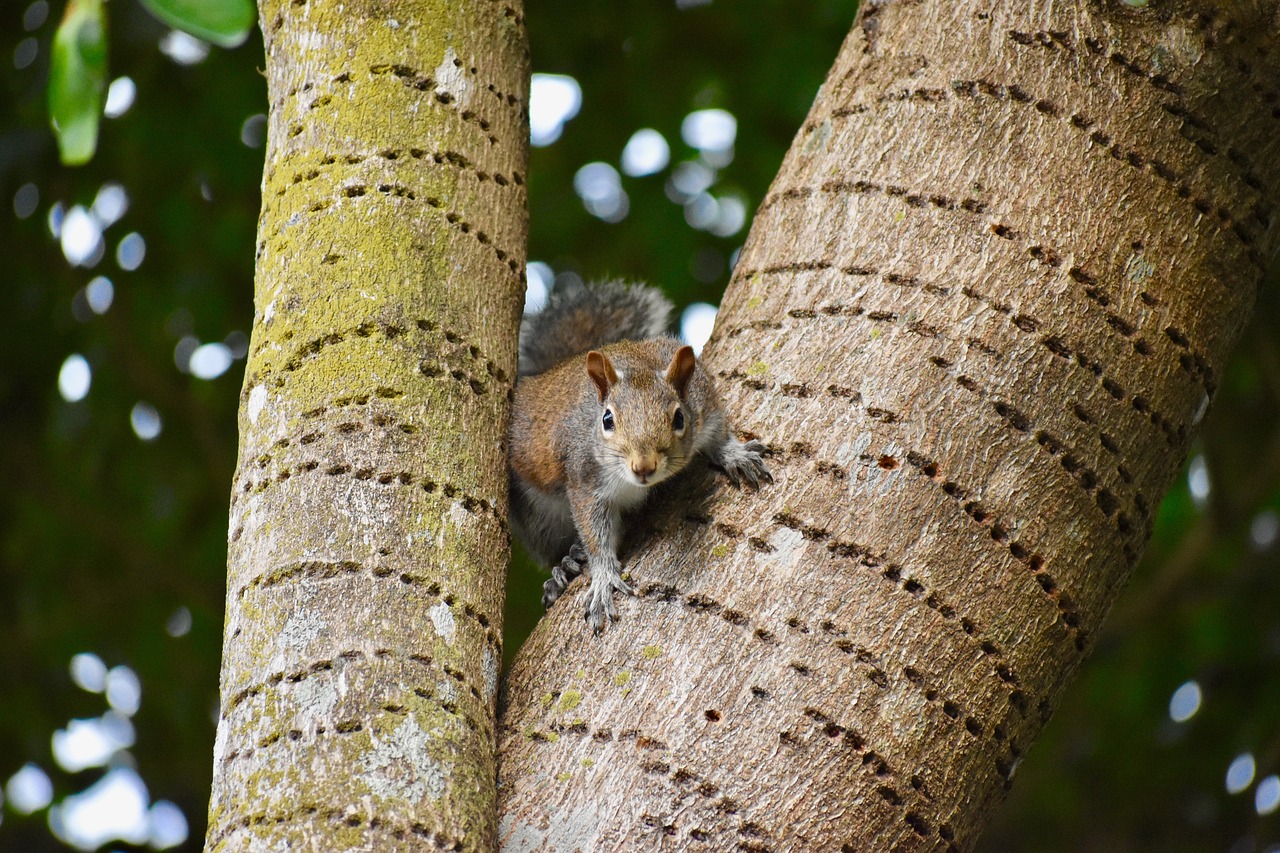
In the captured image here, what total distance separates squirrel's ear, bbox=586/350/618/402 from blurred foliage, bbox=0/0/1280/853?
1.25 m

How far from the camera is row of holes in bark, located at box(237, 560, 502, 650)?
1.52 meters

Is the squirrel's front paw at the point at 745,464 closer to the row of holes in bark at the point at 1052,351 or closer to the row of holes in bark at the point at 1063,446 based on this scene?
the row of holes in bark at the point at 1052,351

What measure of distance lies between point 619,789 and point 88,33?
1.10 m

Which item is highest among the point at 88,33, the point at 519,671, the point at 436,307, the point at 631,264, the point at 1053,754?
the point at 88,33

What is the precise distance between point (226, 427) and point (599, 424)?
82.5 inches

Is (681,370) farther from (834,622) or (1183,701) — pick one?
(1183,701)

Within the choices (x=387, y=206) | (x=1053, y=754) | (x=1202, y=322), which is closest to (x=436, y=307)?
(x=387, y=206)

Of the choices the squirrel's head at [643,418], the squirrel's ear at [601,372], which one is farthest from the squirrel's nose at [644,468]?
the squirrel's ear at [601,372]

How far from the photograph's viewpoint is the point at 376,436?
162cm

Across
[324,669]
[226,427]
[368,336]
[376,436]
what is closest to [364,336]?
[368,336]

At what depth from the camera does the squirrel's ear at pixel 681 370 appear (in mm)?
2357

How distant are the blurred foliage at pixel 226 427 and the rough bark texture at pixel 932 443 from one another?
1.86m

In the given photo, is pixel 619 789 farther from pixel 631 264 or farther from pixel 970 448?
pixel 631 264

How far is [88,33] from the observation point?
5.00 ft
